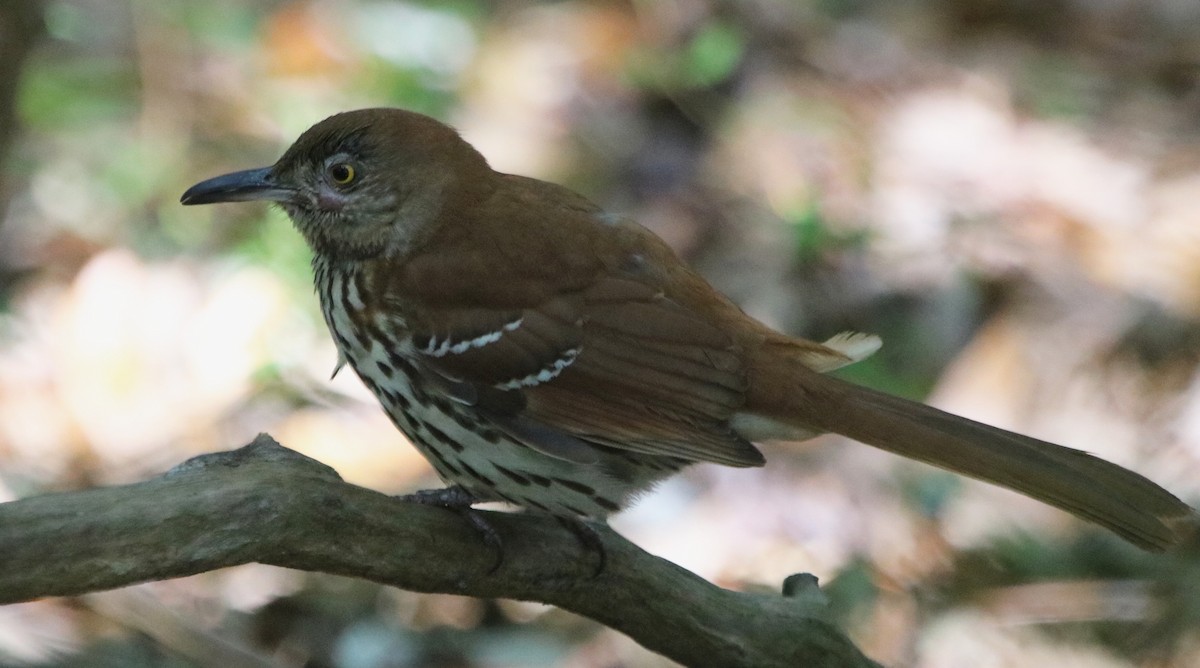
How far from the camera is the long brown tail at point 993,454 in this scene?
2.47 meters

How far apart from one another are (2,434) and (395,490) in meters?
1.15

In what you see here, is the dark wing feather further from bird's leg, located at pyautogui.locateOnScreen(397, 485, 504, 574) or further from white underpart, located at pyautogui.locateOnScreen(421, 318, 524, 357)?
bird's leg, located at pyautogui.locateOnScreen(397, 485, 504, 574)

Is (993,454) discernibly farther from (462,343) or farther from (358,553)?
(358,553)

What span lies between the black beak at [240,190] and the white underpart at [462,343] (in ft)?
1.68

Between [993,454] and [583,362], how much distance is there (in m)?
0.79

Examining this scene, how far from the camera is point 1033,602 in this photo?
3295mm

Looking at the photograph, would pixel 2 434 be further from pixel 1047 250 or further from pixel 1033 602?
pixel 1047 250

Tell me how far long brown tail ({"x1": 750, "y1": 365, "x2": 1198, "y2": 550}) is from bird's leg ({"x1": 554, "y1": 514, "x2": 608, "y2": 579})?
399mm

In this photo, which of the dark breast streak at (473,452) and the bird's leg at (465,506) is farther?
the dark breast streak at (473,452)

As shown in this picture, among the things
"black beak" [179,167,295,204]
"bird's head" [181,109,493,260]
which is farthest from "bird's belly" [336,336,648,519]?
"black beak" [179,167,295,204]

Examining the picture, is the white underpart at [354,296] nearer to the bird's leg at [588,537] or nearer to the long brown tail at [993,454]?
the bird's leg at [588,537]

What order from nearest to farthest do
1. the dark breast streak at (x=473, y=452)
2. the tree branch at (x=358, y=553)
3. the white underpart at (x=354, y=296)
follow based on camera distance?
the tree branch at (x=358, y=553)
the dark breast streak at (x=473, y=452)
the white underpart at (x=354, y=296)

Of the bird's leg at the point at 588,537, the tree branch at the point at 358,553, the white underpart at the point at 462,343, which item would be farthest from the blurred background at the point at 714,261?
the white underpart at the point at 462,343

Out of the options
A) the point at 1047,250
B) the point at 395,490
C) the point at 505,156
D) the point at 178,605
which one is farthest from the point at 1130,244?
the point at 178,605
